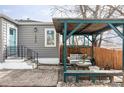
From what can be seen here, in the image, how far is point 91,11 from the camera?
2183cm

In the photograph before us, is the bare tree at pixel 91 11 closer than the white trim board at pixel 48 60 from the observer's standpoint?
No

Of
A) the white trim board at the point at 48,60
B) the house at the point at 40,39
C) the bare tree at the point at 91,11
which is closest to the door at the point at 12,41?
the house at the point at 40,39

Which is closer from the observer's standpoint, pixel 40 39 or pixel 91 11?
pixel 40 39

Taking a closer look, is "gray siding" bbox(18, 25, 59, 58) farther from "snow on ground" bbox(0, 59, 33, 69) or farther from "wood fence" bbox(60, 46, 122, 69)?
"snow on ground" bbox(0, 59, 33, 69)

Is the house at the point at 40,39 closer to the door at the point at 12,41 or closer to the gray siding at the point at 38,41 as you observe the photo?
the gray siding at the point at 38,41

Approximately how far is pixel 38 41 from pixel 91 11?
7.79 m

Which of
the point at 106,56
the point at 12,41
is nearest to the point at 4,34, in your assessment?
the point at 12,41

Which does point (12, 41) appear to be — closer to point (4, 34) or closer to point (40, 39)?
point (4, 34)

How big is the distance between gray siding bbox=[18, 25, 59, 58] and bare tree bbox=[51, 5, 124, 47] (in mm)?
6232

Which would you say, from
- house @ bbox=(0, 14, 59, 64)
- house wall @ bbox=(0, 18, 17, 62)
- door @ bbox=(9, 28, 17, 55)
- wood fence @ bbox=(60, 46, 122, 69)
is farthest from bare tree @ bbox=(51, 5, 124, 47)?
house wall @ bbox=(0, 18, 17, 62)

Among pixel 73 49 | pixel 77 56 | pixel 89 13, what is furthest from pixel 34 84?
pixel 89 13

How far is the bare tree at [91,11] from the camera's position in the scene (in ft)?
68.9

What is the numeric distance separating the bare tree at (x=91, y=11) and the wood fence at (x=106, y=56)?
186 inches
